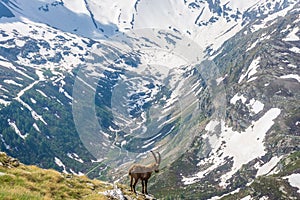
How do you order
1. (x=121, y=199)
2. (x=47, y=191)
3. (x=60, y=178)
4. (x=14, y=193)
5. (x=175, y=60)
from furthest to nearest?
(x=175, y=60)
(x=60, y=178)
(x=121, y=199)
(x=47, y=191)
(x=14, y=193)

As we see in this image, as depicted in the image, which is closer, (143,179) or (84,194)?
(84,194)

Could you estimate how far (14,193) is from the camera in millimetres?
23781

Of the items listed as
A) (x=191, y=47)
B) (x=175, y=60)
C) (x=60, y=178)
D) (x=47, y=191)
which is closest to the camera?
(x=47, y=191)

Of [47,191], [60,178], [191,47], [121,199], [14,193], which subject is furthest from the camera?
[191,47]

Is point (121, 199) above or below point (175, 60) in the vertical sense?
below

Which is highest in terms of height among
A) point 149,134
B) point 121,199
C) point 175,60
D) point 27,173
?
point 175,60

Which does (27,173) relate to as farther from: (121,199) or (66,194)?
(121,199)

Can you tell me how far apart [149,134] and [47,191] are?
10.5m

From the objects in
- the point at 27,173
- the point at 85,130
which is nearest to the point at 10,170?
the point at 27,173

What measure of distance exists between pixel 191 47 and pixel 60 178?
57.9 feet

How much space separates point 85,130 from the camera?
38.8m

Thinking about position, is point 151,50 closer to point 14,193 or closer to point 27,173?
point 27,173

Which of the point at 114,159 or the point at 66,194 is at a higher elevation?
the point at 114,159

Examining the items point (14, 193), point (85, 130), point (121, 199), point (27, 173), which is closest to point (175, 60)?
point (85, 130)
